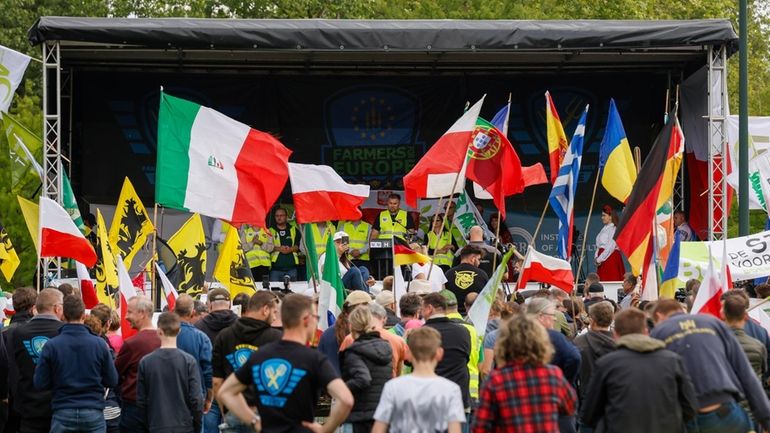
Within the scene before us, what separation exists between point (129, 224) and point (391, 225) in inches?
224

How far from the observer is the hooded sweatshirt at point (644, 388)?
877 cm

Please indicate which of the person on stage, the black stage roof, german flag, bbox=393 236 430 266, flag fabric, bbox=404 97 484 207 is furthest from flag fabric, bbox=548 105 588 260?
the person on stage

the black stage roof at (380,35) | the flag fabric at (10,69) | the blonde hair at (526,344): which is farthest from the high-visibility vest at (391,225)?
the blonde hair at (526,344)

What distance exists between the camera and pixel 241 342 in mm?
10633

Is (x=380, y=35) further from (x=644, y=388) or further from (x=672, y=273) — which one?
(x=644, y=388)

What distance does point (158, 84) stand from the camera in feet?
79.7

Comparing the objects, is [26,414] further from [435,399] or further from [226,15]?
[226,15]

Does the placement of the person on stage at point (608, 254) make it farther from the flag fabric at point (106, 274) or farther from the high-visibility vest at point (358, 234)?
the flag fabric at point (106, 274)

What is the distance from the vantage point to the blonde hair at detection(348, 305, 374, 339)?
10305 millimetres

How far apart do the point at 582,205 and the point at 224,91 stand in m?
6.83

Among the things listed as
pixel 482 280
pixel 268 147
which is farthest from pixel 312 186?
pixel 482 280

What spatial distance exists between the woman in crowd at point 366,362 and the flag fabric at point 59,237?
6.23 metres

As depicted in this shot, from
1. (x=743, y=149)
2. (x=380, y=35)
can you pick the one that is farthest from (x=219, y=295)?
(x=743, y=149)

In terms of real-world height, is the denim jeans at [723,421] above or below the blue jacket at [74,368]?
below
